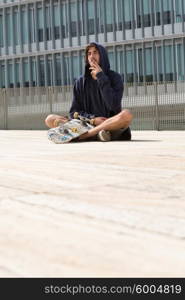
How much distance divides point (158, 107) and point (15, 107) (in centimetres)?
590

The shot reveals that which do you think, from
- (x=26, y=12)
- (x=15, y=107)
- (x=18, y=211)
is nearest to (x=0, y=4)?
(x=26, y=12)

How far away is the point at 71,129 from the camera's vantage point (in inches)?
379

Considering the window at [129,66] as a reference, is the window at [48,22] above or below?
above

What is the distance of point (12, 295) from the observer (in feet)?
5.48

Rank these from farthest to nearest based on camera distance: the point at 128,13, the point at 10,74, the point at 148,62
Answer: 1. the point at 10,74
2. the point at 128,13
3. the point at 148,62

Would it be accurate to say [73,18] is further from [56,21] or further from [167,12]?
[167,12]

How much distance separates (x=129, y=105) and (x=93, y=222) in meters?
13.8

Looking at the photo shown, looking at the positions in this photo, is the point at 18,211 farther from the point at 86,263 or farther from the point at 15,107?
the point at 15,107

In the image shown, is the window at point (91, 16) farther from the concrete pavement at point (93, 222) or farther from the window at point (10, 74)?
the concrete pavement at point (93, 222)

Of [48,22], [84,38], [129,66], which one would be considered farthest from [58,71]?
[129,66]

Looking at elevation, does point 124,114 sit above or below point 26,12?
below

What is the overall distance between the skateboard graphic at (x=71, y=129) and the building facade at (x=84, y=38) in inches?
1059

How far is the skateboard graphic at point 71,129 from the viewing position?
9.56 meters

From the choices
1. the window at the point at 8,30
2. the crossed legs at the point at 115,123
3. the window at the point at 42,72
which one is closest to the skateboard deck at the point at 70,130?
the crossed legs at the point at 115,123
